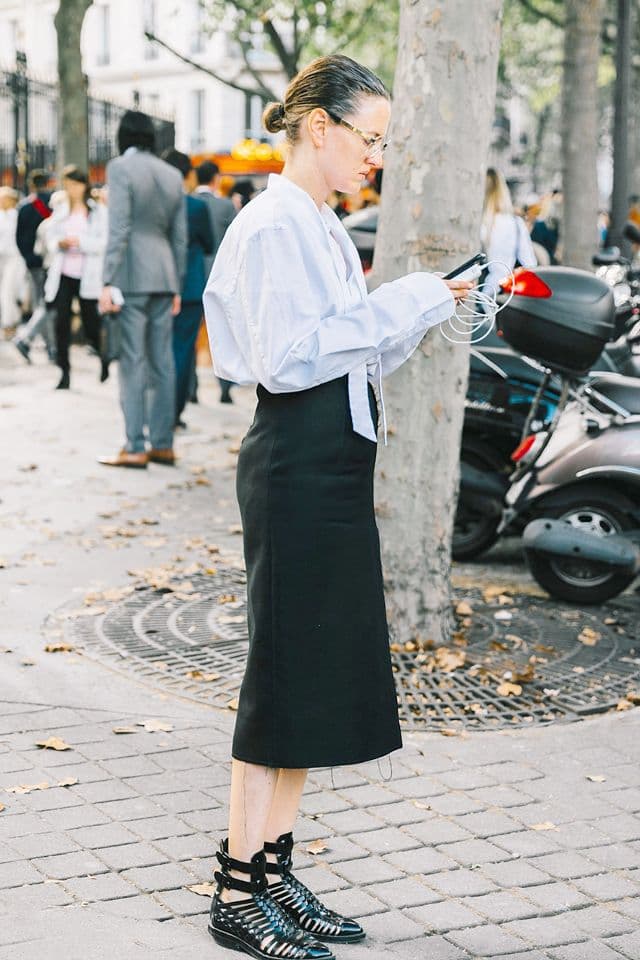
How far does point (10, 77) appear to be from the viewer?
818 inches

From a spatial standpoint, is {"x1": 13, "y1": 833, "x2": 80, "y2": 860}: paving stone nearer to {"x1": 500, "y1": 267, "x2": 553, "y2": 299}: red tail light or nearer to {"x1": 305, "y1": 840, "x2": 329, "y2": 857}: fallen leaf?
{"x1": 305, "y1": 840, "x2": 329, "y2": 857}: fallen leaf

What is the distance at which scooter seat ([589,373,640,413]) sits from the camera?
679cm

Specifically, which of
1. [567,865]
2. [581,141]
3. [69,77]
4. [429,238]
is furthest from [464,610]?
[69,77]

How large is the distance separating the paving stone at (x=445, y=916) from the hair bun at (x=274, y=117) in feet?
6.36

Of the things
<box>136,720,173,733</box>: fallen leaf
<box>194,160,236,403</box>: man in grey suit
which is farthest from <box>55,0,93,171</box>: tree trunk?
<box>136,720,173,733</box>: fallen leaf

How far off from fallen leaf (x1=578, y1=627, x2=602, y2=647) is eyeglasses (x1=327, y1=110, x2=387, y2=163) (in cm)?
332

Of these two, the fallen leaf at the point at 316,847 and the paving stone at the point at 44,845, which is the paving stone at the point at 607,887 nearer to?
the fallen leaf at the point at 316,847

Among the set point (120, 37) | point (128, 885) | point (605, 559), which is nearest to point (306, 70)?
point (128, 885)

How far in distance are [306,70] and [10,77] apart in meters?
18.9

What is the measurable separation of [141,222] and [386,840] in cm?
619

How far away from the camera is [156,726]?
475 cm

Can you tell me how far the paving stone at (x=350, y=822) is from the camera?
4012 millimetres

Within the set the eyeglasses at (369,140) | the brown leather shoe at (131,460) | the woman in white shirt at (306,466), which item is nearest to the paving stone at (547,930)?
the woman in white shirt at (306,466)

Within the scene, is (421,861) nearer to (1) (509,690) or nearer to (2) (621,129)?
(1) (509,690)
